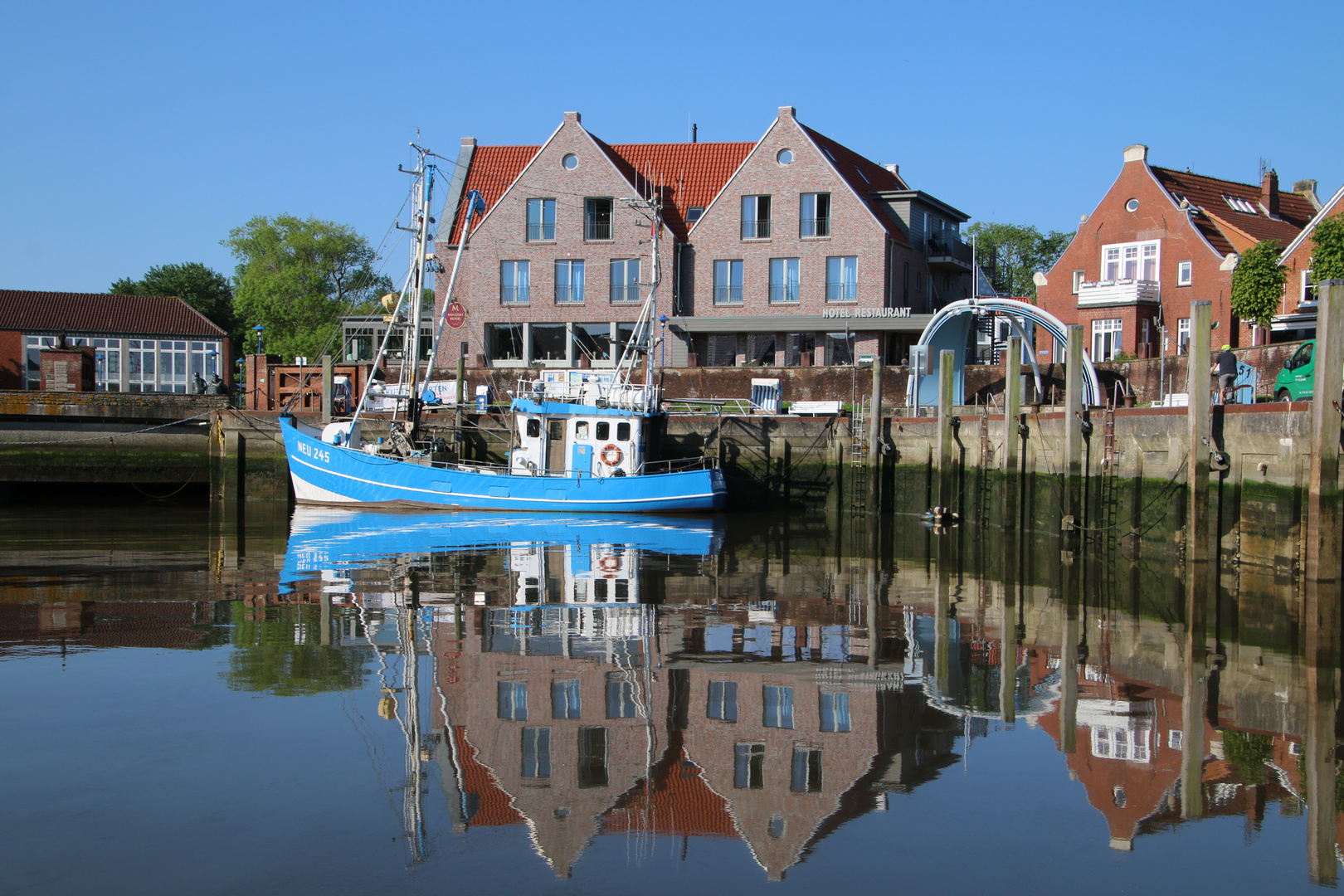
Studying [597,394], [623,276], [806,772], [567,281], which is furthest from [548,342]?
[806,772]

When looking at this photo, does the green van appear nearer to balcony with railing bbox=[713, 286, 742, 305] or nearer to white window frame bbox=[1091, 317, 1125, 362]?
white window frame bbox=[1091, 317, 1125, 362]

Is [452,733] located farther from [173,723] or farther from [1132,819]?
[1132,819]

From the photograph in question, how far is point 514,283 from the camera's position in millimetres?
42656

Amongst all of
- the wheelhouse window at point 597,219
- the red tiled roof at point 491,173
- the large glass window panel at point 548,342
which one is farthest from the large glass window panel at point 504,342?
the wheelhouse window at point 597,219

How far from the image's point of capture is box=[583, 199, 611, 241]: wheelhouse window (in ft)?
138

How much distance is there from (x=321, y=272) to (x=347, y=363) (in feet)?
122

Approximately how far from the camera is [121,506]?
3122cm

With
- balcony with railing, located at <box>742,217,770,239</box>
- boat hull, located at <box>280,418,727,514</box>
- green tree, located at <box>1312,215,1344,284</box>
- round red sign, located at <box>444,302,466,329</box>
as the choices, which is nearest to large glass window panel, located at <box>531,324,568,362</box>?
balcony with railing, located at <box>742,217,770,239</box>

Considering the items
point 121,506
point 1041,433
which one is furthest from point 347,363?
point 1041,433

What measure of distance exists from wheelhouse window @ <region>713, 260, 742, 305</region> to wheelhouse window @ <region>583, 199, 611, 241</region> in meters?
4.47

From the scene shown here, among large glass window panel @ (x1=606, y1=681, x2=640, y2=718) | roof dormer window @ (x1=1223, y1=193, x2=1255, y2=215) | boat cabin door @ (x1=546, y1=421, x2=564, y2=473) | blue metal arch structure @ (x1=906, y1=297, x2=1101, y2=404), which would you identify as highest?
roof dormer window @ (x1=1223, y1=193, x2=1255, y2=215)

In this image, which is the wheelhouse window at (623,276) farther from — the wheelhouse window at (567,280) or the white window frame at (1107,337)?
the white window frame at (1107,337)

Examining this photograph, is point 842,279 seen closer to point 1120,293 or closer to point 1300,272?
point 1120,293

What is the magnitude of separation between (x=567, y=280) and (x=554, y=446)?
14.0 m
